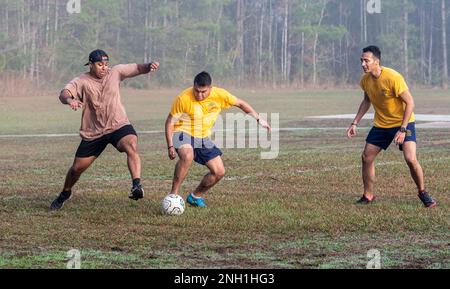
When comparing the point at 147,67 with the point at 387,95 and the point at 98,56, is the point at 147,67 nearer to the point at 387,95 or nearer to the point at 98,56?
the point at 98,56

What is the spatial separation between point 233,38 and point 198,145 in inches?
2602

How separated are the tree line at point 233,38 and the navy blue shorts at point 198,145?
45.8 metres

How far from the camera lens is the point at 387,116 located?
11.8 meters

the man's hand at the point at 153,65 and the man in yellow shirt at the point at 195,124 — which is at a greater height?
the man's hand at the point at 153,65

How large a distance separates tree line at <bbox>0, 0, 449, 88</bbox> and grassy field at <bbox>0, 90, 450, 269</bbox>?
133 feet

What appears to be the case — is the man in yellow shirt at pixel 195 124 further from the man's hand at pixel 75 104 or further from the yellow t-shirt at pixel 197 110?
the man's hand at pixel 75 104

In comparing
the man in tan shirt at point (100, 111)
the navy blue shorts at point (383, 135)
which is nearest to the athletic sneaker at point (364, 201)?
the navy blue shorts at point (383, 135)

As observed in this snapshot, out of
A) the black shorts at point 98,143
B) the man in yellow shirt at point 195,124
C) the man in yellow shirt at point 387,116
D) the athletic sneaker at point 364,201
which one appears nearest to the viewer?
the man in yellow shirt at point 195,124

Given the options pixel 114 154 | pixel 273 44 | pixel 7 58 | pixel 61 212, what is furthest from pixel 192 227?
pixel 273 44

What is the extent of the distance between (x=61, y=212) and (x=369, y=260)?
4421 mm

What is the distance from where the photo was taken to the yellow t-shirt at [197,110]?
37.3ft

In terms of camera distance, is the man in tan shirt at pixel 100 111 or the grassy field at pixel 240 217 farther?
the man in tan shirt at pixel 100 111

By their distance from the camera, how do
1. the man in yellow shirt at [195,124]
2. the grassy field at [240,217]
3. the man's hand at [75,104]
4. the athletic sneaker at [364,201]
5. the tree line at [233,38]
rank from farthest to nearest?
the tree line at [233,38]
the athletic sneaker at [364,201]
the man in yellow shirt at [195,124]
the man's hand at [75,104]
the grassy field at [240,217]
